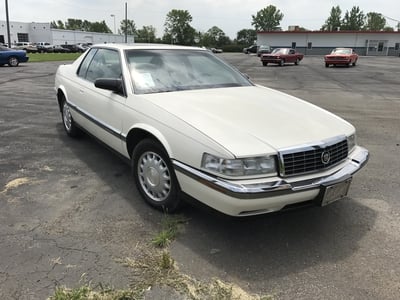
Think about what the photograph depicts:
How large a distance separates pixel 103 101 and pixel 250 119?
1.94 metres

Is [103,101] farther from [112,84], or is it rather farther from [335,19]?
[335,19]

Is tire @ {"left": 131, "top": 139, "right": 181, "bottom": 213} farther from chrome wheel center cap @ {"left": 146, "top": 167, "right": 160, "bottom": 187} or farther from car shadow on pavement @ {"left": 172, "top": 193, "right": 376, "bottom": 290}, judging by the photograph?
car shadow on pavement @ {"left": 172, "top": 193, "right": 376, "bottom": 290}

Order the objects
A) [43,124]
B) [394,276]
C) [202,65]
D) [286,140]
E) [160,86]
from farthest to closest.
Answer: [43,124], [202,65], [160,86], [286,140], [394,276]

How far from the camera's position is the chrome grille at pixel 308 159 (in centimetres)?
285

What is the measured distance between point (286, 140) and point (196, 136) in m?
0.71

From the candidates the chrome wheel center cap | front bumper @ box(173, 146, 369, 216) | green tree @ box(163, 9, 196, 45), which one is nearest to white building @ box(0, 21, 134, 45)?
green tree @ box(163, 9, 196, 45)

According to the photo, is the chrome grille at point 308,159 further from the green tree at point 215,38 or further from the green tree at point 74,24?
the green tree at point 74,24

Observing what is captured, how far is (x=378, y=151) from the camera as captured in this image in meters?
5.70

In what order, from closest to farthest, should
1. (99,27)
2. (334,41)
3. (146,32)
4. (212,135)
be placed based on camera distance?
(212,135)
(334,41)
(146,32)
(99,27)

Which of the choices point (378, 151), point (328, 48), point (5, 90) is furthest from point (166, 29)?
point (378, 151)

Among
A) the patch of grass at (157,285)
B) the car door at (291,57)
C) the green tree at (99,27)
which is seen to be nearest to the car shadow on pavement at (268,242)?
the patch of grass at (157,285)

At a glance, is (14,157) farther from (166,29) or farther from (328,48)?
(166,29)

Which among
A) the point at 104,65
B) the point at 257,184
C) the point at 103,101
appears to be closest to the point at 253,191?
the point at 257,184

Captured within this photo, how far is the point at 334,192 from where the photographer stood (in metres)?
3.03
